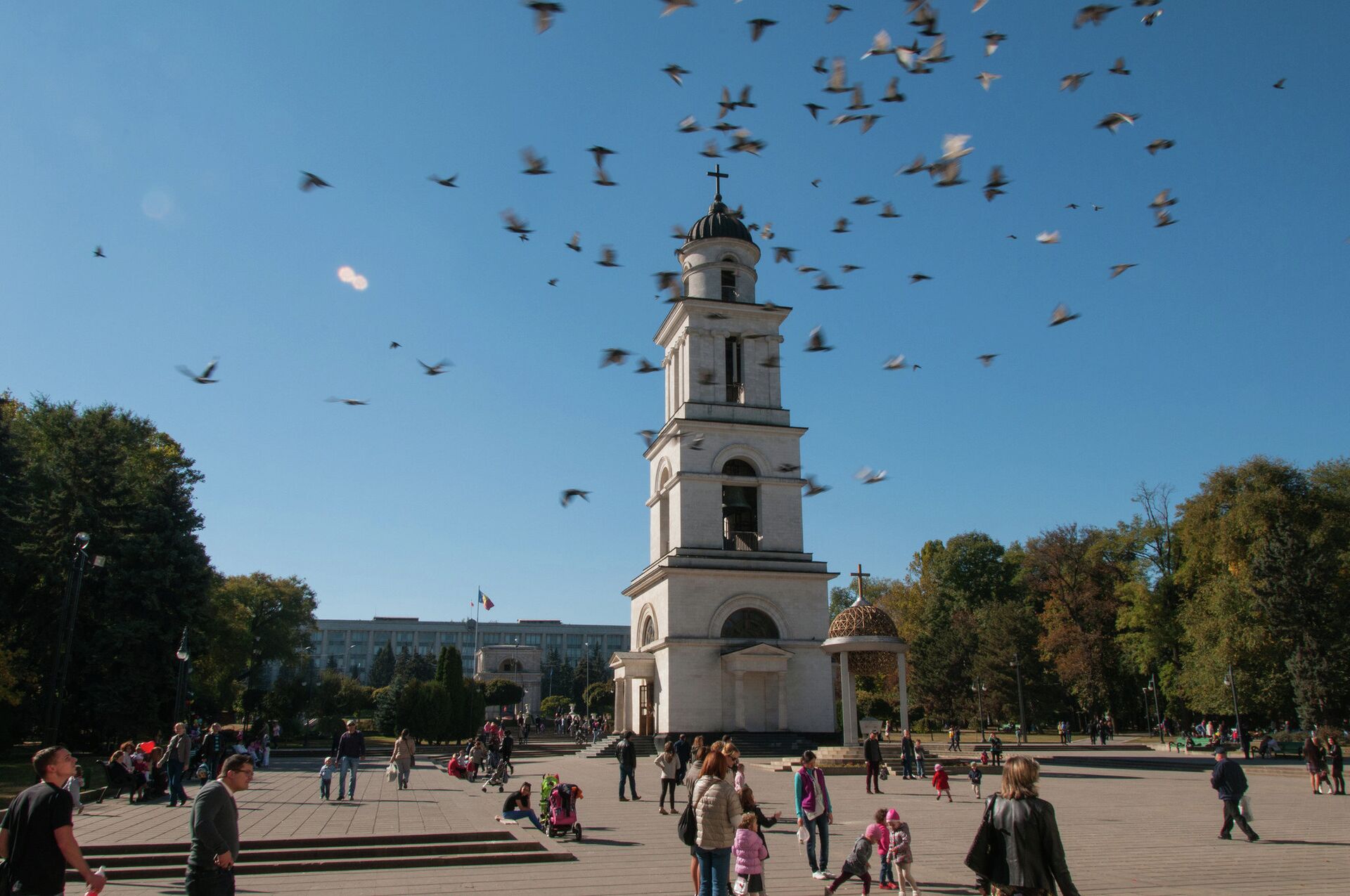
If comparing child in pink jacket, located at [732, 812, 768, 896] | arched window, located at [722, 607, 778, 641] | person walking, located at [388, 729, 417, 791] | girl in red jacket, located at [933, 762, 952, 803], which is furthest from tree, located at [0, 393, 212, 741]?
child in pink jacket, located at [732, 812, 768, 896]

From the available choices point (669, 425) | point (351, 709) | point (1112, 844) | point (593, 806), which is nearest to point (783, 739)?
point (669, 425)

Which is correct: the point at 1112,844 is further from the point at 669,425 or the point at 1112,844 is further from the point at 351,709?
the point at 351,709

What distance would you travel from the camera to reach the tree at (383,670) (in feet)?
397

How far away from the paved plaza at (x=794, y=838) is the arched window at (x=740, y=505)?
15529 mm

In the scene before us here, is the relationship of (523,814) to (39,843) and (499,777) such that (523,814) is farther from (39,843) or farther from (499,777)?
(39,843)

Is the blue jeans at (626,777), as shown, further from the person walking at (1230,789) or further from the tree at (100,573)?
the tree at (100,573)

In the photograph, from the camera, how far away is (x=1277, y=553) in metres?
37.2

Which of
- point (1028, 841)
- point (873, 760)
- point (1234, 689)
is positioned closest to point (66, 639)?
point (873, 760)

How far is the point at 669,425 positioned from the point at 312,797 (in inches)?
907

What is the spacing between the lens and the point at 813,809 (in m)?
11.0

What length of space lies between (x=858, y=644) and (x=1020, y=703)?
26085 millimetres

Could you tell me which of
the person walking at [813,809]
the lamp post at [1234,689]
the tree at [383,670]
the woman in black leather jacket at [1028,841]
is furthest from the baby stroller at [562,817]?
the tree at [383,670]

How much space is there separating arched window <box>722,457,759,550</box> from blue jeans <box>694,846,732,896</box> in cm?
3058

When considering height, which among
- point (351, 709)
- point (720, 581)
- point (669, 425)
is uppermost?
point (669, 425)
